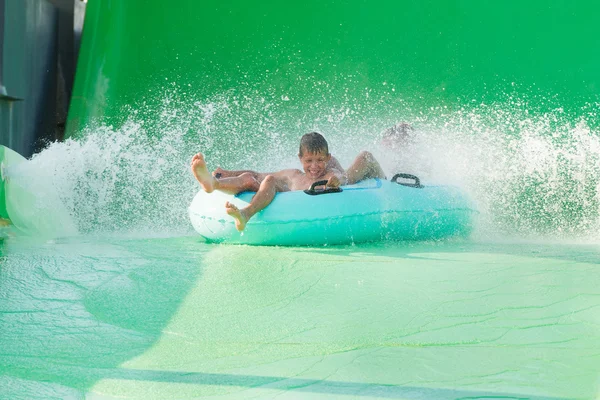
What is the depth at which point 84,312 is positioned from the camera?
220cm

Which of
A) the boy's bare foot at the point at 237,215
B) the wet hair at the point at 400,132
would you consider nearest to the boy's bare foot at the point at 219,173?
the boy's bare foot at the point at 237,215

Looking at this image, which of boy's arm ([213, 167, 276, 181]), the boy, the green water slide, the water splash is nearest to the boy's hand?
the boy

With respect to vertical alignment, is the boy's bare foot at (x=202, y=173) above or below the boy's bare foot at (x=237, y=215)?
above

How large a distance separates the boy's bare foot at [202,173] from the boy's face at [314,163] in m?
0.53

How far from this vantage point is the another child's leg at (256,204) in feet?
11.4

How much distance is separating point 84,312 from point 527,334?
1317 mm

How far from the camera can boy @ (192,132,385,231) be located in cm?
357

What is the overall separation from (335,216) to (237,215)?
0.51 meters

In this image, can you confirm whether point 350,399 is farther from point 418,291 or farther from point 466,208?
point 466,208

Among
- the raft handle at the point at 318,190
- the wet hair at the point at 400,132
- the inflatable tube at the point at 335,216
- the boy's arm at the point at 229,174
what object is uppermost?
the wet hair at the point at 400,132

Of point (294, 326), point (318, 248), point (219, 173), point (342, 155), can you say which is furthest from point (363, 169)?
point (294, 326)

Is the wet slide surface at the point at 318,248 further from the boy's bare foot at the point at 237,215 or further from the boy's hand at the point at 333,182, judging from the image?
the boy's hand at the point at 333,182

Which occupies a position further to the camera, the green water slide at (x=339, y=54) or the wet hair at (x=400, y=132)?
the green water slide at (x=339, y=54)

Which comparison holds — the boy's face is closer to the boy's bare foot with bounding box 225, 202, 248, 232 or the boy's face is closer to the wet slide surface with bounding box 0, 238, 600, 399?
the boy's bare foot with bounding box 225, 202, 248, 232
